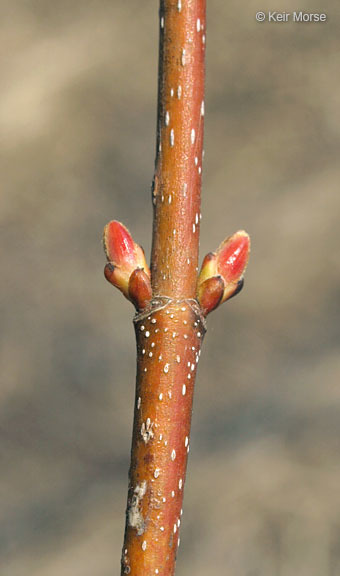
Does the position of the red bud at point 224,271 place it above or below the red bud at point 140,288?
above

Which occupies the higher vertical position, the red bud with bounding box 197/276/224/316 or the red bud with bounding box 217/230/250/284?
the red bud with bounding box 217/230/250/284

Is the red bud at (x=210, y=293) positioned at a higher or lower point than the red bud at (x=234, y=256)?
lower

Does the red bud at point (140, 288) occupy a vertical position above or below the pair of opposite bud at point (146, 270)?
below

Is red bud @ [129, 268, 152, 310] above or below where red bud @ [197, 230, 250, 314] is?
below

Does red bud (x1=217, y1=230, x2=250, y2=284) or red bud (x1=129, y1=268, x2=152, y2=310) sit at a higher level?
red bud (x1=217, y1=230, x2=250, y2=284)

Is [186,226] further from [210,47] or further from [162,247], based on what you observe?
[210,47]

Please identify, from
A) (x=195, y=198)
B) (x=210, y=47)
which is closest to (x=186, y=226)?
(x=195, y=198)

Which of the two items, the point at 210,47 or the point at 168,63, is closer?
the point at 168,63

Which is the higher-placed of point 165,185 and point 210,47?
point 210,47
